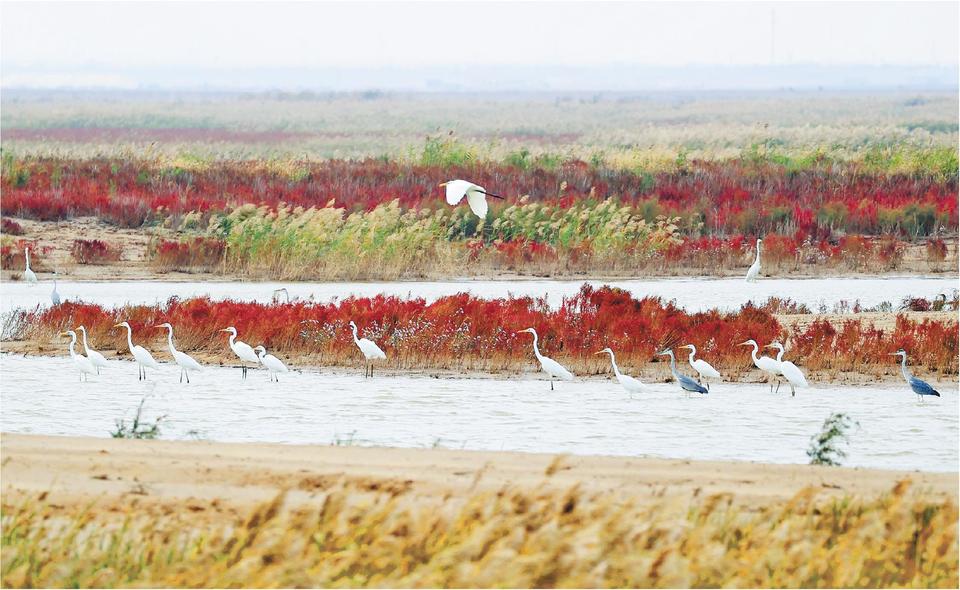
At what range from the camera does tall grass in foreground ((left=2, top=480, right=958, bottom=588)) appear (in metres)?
7.19

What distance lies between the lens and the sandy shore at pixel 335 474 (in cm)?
936

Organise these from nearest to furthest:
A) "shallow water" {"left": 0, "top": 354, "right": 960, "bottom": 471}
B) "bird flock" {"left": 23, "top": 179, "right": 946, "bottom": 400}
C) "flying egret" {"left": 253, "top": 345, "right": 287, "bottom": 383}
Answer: "shallow water" {"left": 0, "top": 354, "right": 960, "bottom": 471}, "bird flock" {"left": 23, "top": 179, "right": 946, "bottom": 400}, "flying egret" {"left": 253, "top": 345, "right": 287, "bottom": 383}

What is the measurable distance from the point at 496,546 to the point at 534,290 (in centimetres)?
1906

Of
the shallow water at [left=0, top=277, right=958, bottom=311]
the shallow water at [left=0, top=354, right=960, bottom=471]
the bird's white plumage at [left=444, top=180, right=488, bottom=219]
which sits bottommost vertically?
the shallow water at [left=0, top=277, right=958, bottom=311]

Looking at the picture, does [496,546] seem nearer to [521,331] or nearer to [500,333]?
[521,331]

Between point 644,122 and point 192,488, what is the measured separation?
4650 inches

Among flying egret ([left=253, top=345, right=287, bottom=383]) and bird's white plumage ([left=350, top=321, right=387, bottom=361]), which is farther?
bird's white plumage ([left=350, top=321, right=387, bottom=361])

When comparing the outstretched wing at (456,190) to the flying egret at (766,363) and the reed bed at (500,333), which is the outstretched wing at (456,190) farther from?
the flying egret at (766,363)

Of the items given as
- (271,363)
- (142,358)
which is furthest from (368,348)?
(142,358)

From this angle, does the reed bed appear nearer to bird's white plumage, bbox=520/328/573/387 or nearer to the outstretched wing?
bird's white plumage, bbox=520/328/573/387

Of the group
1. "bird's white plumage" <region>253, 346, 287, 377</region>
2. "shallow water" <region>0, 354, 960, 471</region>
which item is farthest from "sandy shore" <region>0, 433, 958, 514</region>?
"bird's white plumage" <region>253, 346, 287, 377</region>

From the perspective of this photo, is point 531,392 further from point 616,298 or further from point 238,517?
point 238,517

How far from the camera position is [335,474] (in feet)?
32.4

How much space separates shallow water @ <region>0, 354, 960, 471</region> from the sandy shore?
2.29m
